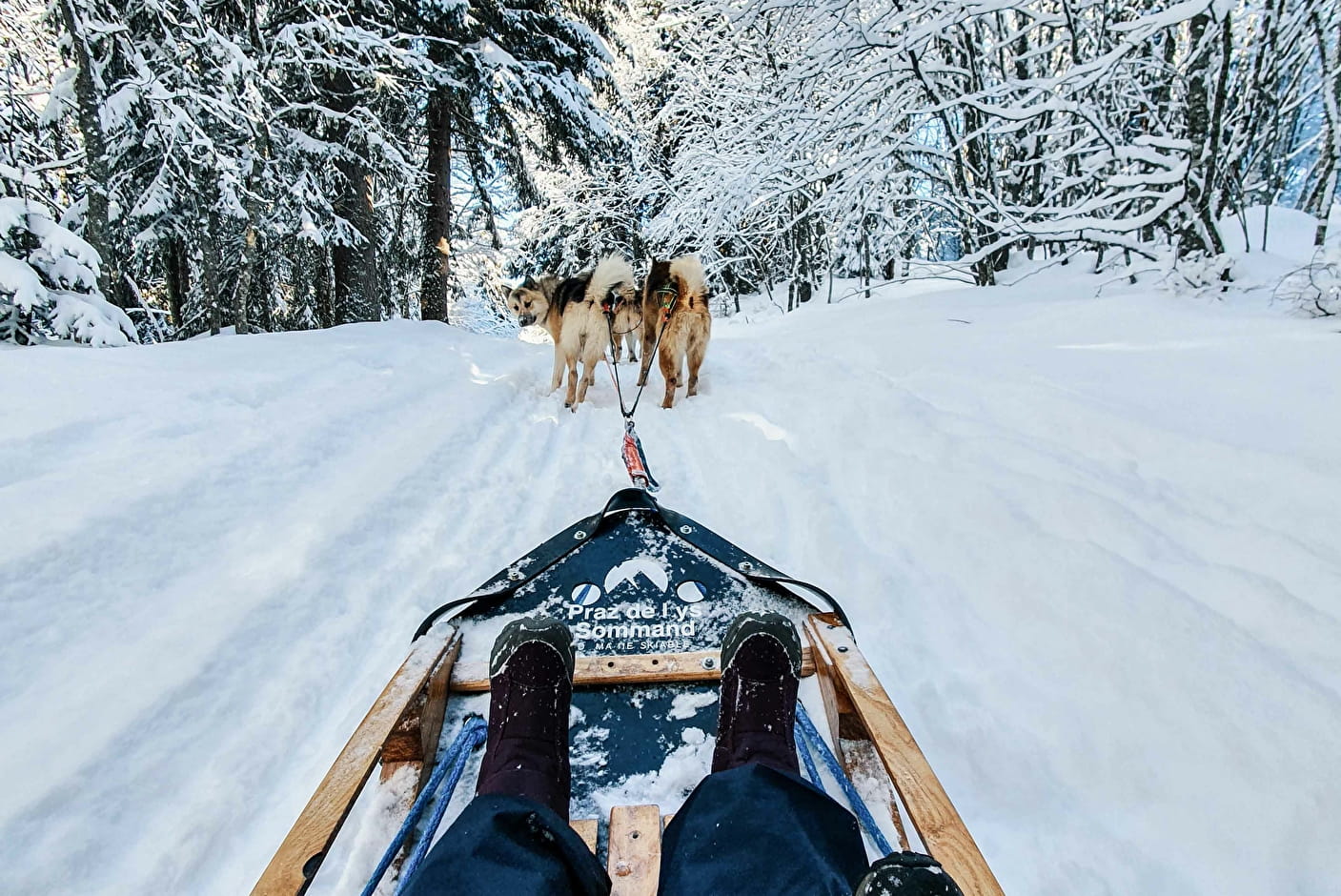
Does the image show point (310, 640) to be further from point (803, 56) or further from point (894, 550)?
point (803, 56)

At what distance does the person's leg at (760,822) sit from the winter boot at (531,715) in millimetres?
315

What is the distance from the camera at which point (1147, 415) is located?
2582 millimetres

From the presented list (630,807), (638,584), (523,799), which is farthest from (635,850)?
(638,584)

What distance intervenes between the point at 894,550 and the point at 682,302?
3279 mm

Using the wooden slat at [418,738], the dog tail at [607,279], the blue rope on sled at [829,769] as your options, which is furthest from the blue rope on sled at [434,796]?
the dog tail at [607,279]

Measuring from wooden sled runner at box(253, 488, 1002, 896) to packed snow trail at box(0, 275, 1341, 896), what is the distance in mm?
281

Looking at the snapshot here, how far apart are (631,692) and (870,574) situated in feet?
3.42

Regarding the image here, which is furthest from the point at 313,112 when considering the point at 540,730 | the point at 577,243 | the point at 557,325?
the point at 540,730

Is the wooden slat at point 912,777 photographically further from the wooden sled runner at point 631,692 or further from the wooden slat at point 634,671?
the wooden slat at point 634,671

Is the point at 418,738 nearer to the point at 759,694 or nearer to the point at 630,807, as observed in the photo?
the point at 630,807

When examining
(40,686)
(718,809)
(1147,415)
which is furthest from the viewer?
(1147,415)

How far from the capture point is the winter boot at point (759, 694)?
135 centimetres

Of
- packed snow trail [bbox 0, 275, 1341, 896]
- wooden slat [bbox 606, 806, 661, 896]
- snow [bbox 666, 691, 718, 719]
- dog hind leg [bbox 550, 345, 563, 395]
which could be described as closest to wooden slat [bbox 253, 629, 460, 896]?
packed snow trail [bbox 0, 275, 1341, 896]

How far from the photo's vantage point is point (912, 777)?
43.2 inches
